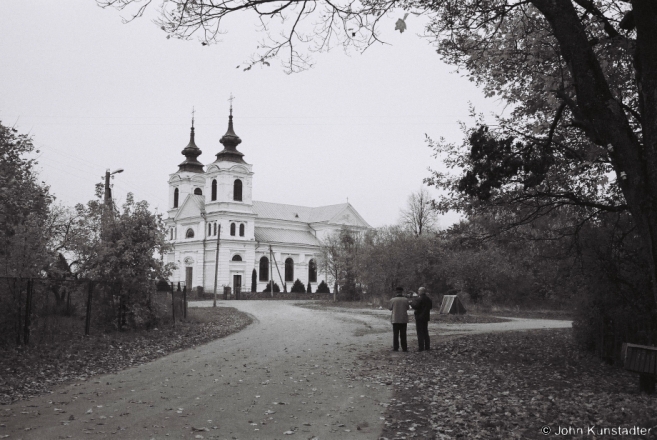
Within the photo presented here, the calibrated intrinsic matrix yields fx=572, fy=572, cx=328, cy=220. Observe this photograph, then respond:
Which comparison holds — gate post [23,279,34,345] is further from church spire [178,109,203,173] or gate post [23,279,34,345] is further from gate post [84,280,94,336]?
church spire [178,109,203,173]

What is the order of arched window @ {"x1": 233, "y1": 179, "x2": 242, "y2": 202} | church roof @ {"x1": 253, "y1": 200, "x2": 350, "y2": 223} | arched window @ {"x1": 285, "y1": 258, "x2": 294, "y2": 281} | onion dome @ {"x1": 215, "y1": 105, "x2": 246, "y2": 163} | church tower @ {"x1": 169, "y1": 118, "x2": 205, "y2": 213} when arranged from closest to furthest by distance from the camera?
onion dome @ {"x1": 215, "y1": 105, "x2": 246, "y2": 163}
arched window @ {"x1": 233, "y1": 179, "x2": 242, "y2": 202}
arched window @ {"x1": 285, "y1": 258, "x2": 294, "y2": 281}
church tower @ {"x1": 169, "y1": 118, "x2": 205, "y2": 213}
church roof @ {"x1": 253, "y1": 200, "x2": 350, "y2": 223}

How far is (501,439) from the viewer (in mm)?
6480

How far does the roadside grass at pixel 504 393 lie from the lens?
22.4 feet

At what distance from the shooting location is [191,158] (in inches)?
3157

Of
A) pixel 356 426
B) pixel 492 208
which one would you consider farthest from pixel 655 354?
pixel 492 208

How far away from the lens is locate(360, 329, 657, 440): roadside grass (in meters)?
6.83

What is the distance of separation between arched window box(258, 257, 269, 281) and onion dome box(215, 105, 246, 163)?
13019mm

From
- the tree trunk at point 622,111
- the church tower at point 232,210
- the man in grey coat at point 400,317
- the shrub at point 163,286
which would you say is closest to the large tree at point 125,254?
the shrub at point 163,286

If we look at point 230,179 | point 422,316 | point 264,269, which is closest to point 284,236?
point 264,269

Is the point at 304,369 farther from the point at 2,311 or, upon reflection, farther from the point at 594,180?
the point at 594,180

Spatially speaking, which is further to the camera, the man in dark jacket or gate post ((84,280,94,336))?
gate post ((84,280,94,336))

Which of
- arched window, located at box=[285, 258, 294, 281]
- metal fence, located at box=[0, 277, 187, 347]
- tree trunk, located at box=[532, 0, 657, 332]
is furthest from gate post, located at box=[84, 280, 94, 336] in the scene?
arched window, located at box=[285, 258, 294, 281]

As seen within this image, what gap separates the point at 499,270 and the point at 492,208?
24.7 metres

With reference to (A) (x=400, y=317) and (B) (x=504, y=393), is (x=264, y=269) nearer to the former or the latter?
(A) (x=400, y=317)
